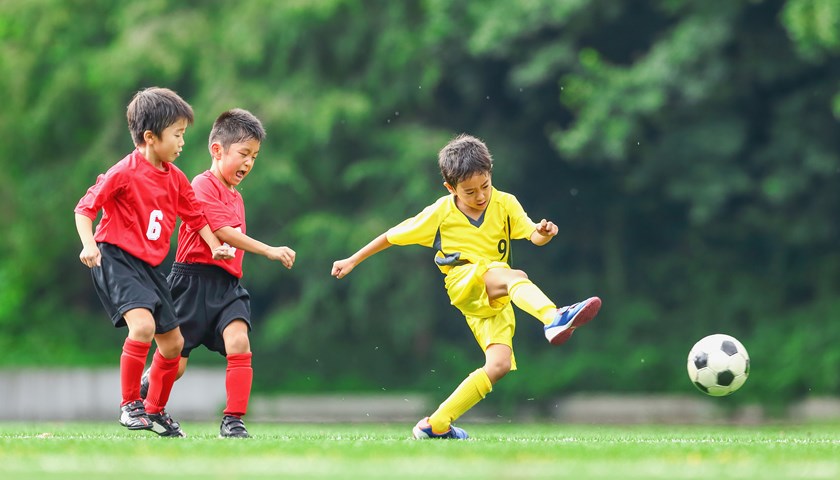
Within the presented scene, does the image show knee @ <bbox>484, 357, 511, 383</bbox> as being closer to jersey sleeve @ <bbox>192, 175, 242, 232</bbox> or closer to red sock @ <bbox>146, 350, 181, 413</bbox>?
jersey sleeve @ <bbox>192, 175, 242, 232</bbox>

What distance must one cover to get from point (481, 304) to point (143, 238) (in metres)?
1.90

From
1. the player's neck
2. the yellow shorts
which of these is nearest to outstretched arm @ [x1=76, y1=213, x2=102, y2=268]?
the player's neck

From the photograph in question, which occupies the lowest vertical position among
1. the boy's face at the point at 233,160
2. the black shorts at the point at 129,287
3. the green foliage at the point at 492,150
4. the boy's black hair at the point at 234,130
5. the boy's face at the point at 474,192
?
the black shorts at the point at 129,287

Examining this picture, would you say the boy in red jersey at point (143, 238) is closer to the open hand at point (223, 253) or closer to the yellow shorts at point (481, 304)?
the open hand at point (223, 253)

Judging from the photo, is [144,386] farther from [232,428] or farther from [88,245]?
[88,245]

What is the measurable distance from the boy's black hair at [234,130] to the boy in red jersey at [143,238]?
28cm

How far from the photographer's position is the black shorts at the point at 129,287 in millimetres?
7023

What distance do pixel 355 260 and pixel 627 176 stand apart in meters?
14.1

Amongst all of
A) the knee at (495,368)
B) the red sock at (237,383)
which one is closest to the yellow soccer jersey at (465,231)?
the knee at (495,368)

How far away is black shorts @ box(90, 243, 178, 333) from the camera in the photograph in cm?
702

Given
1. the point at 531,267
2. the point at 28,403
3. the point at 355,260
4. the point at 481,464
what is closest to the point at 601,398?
the point at 531,267

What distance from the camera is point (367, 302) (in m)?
21.3

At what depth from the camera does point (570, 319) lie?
6758 mm

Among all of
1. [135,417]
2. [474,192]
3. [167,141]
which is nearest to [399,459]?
[135,417]
